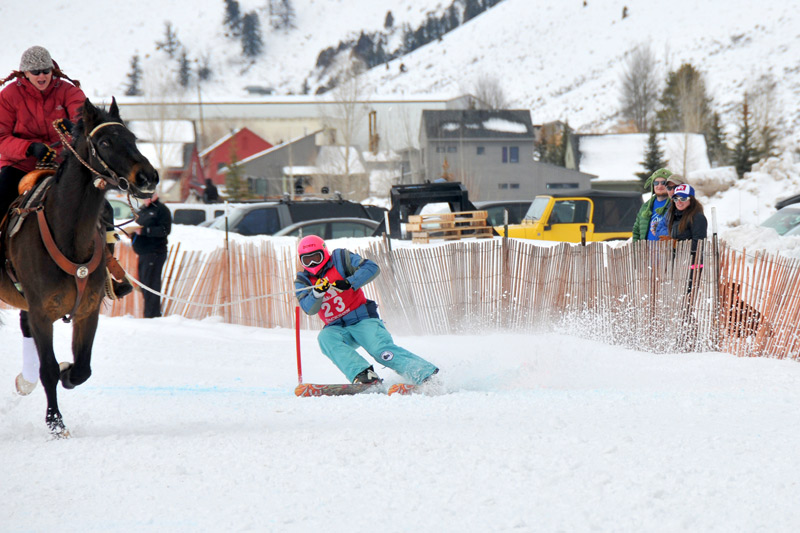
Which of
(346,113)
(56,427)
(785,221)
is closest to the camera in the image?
(56,427)

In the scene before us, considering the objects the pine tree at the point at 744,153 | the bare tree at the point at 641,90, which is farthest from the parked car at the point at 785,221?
the bare tree at the point at 641,90

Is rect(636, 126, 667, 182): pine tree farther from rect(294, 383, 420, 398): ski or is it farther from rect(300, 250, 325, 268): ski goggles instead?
rect(294, 383, 420, 398): ski

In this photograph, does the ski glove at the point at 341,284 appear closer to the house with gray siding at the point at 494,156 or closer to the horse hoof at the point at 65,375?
the horse hoof at the point at 65,375

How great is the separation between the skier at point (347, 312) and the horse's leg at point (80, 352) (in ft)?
5.55

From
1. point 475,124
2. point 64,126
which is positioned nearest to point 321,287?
point 64,126

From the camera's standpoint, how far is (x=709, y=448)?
4.35 metres

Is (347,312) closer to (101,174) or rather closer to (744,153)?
(101,174)

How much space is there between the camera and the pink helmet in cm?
667

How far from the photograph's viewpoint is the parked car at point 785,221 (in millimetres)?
13289

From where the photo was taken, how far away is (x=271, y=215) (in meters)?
17.3

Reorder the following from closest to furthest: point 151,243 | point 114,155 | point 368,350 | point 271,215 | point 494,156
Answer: point 114,155
point 368,350
point 151,243
point 271,215
point 494,156

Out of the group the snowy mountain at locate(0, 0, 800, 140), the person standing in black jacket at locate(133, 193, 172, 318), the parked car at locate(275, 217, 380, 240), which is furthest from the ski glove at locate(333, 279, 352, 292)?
the snowy mountain at locate(0, 0, 800, 140)

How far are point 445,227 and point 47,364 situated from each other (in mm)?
9767

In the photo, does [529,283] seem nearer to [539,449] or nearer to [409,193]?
[539,449]
